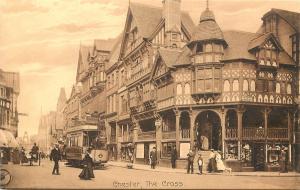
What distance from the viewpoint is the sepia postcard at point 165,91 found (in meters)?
17.8

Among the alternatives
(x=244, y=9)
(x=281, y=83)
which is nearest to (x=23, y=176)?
(x=244, y=9)

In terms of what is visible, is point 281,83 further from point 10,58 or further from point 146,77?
point 10,58

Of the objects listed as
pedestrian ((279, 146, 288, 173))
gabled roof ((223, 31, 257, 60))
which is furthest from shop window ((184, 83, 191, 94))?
pedestrian ((279, 146, 288, 173))

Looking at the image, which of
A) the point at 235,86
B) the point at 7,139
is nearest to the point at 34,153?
the point at 7,139

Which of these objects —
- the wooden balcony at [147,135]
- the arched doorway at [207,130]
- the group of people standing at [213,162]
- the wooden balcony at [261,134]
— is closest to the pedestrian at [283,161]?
the wooden balcony at [261,134]

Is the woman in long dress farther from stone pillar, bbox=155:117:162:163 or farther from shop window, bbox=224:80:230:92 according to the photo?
stone pillar, bbox=155:117:162:163

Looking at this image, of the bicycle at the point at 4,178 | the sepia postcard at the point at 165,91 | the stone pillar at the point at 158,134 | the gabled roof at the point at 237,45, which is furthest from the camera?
the stone pillar at the point at 158,134

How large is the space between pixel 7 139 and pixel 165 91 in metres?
9.84

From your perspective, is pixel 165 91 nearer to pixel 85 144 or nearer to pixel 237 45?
pixel 237 45

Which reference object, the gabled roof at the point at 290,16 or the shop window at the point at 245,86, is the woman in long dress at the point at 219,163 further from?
the gabled roof at the point at 290,16

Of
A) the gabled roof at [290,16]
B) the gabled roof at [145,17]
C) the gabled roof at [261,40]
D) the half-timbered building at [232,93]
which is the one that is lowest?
the half-timbered building at [232,93]

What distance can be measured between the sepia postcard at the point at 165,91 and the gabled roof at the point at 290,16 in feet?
0.18

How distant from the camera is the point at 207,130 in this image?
25484 mm

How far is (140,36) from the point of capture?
3152 cm
